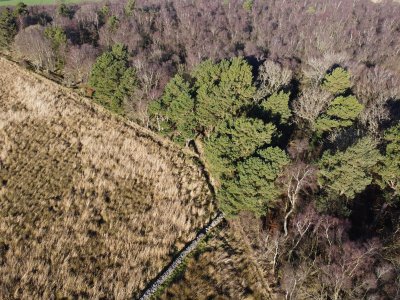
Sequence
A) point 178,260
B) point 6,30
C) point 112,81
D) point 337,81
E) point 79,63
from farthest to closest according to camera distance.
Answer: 1. point 6,30
2. point 79,63
3. point 112,81
4. point 337,81
5. point 178,260

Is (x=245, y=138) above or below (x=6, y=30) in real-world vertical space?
below

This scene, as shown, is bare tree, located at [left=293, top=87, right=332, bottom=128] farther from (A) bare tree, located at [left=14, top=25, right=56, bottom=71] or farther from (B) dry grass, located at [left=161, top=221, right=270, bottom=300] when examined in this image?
(A) bare tree, located at [left=14, top=25, right=56, bottom=71]

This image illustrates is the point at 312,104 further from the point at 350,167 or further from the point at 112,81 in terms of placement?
the point at 112,81

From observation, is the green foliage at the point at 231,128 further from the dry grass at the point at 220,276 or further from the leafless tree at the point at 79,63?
the leafless tree at the point at 79,63

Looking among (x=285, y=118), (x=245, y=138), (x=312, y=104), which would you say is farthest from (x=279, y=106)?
(x=245, y=138)

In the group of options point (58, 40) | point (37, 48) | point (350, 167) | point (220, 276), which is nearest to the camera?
point (350, 167)

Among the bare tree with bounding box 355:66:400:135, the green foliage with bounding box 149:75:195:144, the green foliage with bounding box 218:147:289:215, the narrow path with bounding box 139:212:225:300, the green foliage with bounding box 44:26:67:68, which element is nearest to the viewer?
the narrow path with bounding box 139:212:225:300

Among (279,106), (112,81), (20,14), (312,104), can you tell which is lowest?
(112,81)

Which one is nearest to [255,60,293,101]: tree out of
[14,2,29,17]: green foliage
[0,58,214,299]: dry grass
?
[0,58,214,299]: dry grass

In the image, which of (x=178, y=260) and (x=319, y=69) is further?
(x=319, y=69)
